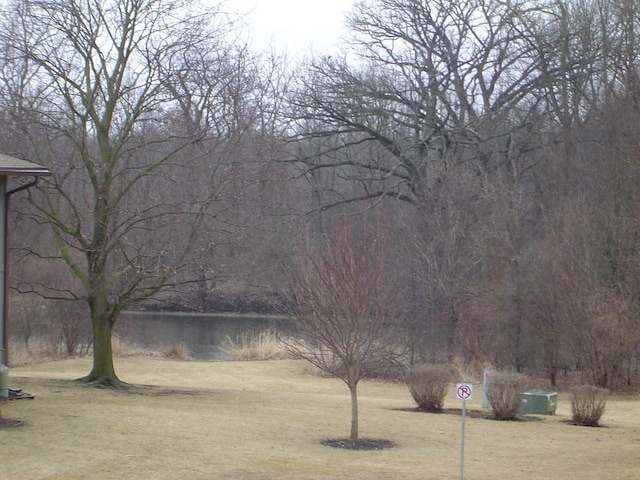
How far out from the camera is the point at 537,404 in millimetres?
18625

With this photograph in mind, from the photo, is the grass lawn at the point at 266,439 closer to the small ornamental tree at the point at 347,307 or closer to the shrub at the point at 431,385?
the shrub at the point at 431,385

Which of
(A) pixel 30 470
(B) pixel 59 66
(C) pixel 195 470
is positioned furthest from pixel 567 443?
(B) pixel 59 66

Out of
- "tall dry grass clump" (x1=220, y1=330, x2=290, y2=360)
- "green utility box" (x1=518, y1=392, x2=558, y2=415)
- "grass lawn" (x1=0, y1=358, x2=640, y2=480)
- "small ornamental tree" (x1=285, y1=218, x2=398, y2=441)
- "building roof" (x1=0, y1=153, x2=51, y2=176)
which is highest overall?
"building roof" (x1=0, y1=153, x2=51, y2=176)

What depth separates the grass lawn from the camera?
10234mm

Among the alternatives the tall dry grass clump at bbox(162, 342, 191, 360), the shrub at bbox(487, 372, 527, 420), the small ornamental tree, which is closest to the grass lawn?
the shrub at bbox(487, 372, 527, 420)

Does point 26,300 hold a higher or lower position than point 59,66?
lower

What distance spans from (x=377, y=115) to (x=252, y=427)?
21.0 meters

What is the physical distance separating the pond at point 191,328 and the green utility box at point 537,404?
16.7m

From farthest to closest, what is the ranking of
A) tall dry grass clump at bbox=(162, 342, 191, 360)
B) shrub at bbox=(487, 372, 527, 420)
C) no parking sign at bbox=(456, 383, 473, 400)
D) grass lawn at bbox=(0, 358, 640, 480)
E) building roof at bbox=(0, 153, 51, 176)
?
tall dry grass clump at bbox=(162, 342, 191, 360) → shrub at bbox=(487, 372, 527, 420) → building roof at bbox=(0, 153, 51, 176) → grass lawn at bbox=(0, 358, 640, 480) → no parking sign at bbox=(456, 383, 473, 400)

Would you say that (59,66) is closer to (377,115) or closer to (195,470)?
(195,470)

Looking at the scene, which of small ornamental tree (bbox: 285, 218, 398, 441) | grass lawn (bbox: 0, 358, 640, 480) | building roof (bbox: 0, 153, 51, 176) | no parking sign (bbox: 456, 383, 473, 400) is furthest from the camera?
building roof (bbox: 0, 153, 51, 176)

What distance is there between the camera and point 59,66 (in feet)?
58.4

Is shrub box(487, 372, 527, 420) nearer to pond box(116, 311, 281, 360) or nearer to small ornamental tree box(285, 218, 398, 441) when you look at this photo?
small ornamental tree box(285, 218, 398, 441)

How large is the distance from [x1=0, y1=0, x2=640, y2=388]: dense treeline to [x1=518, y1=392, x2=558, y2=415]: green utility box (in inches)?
222
